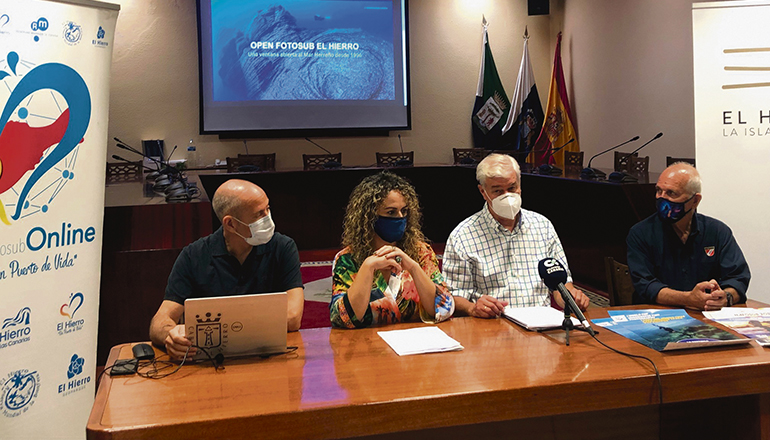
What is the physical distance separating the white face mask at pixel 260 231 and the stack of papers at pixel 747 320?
1.50 meters

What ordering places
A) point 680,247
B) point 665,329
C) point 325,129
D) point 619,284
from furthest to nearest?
point 325,129 < point 619,284 < point 680,247 < point 665,329

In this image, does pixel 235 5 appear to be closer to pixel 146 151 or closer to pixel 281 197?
pixel 146 151

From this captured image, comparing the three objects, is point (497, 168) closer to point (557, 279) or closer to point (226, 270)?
point (557, 279)

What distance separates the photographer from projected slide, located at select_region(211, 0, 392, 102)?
27.0 feet

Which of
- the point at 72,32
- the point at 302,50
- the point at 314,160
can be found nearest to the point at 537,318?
the point at 72,32

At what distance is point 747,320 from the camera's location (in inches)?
80.4

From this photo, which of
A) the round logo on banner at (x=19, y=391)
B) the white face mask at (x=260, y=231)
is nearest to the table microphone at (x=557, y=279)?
the white face mask at (x=260, y=231)

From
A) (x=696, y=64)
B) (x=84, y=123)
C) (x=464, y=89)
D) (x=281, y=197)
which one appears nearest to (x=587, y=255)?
(x=696, y=64)

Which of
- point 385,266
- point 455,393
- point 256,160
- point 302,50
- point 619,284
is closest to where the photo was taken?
point 455,393

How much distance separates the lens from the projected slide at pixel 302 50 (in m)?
8.23

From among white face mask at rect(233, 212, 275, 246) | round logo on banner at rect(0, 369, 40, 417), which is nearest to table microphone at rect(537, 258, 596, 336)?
white face mask at rect(233, 212, 275, 246)

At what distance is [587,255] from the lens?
496 centimetres

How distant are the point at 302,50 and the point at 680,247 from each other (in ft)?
22.1

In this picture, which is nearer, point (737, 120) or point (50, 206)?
point (50, 206)
